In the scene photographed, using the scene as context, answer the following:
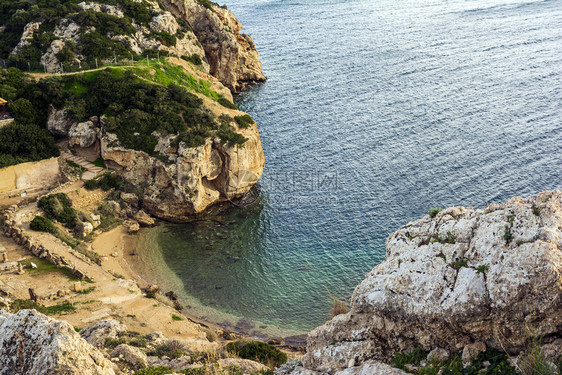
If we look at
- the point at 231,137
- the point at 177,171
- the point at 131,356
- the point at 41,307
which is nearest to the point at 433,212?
the point at 131,356

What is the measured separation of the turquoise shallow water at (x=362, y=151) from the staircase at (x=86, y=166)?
9.62 metres

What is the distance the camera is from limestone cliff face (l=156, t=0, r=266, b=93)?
84.8 m

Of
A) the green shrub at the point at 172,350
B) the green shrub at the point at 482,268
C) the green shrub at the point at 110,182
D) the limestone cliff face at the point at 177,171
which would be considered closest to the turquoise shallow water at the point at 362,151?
the limestone cliff face at the point at 177,171

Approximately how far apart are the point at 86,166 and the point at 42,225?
11056 millimetres

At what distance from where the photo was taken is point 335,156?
6500 centimetres

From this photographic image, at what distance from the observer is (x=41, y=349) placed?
1631 centimetres

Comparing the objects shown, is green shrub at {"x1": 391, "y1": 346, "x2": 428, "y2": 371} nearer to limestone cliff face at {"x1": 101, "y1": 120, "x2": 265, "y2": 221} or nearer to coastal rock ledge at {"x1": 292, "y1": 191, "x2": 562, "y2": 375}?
coastal rock ledge at {"x1": 292, "y1": 191, "x2": 562, "y2": 375}

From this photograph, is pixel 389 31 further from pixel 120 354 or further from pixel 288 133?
pixel 120 354

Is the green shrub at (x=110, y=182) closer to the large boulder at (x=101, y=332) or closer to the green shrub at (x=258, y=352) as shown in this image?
the large boulder at (x=101, y=332)

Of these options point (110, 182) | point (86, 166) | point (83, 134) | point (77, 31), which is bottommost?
point (110, 182)

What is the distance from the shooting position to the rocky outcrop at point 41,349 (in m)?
16.1

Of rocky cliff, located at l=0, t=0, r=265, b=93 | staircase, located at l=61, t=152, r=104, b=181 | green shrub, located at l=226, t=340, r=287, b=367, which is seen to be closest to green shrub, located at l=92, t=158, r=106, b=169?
staircase, located at l=61, t=152, r=104, b=181

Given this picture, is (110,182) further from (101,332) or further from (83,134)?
(101,332)

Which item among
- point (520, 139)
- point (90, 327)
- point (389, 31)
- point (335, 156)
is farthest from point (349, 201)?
point (389, 31)
